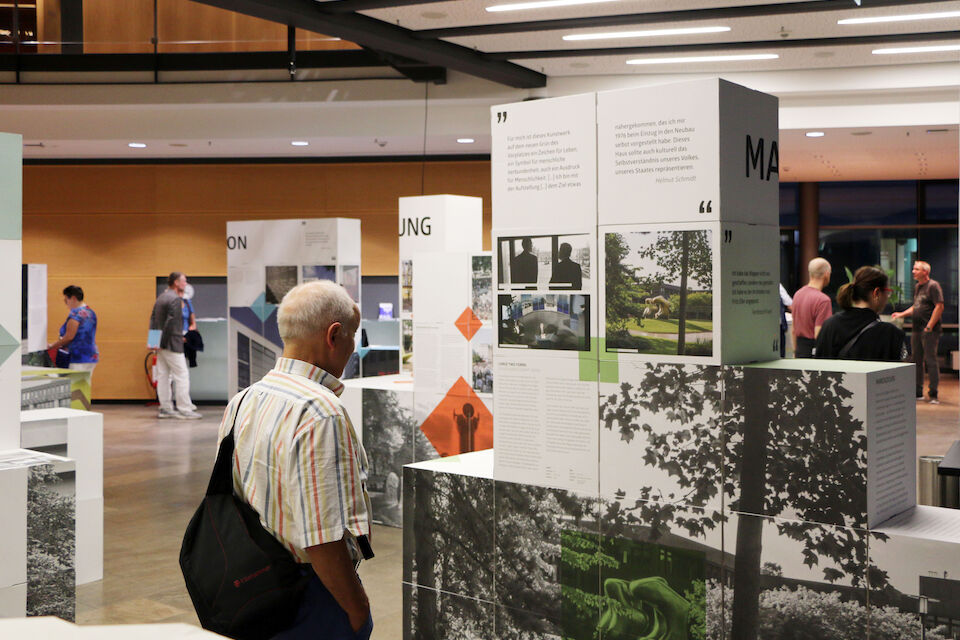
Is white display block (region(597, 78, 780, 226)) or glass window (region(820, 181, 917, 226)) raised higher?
glass window (region(820, 181, 917, 226))

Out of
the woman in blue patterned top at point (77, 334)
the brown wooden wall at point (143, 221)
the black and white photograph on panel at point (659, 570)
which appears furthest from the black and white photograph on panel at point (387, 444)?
the brown wooden wall at point (143, 221)

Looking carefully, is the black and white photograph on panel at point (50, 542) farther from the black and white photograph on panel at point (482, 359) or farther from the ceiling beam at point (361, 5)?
the ceiling beam at point (361, 5)

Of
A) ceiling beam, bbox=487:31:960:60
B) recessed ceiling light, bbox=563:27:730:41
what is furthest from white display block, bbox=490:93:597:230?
ceiling beam, bbox=487:31:960:60

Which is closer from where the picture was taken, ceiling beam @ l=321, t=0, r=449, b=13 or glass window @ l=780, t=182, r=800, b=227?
ceiling beam @ l=321, t=0, r=449, b=13

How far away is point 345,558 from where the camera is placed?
213cm

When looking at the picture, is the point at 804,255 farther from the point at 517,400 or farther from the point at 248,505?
the point at 248,505

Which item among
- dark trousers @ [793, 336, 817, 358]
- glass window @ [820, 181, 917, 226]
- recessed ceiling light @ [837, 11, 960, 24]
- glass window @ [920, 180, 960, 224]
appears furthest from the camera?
glass window @ [820, 181, 917, 226]

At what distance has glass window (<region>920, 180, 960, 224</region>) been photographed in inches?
578

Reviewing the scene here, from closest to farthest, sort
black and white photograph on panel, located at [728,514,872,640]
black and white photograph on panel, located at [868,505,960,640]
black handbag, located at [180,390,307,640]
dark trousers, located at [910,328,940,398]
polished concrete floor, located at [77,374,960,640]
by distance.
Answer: black handbag, located at [180,390,307,640]
black and white photograph on panel, located at [868,505,960,640]
black and white photograph on panel, located at [728,514,872,640]
polished concrete floor, located at [77,374,960,640]
dark trousers, located at [910,328,940,398]

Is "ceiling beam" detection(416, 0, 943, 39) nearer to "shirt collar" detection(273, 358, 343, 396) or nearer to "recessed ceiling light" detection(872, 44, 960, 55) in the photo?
"recessed ceiling light" detection(872, 44, 960, 55)

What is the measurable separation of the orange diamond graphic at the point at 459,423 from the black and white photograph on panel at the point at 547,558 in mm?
2781

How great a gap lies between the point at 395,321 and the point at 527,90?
170 inches

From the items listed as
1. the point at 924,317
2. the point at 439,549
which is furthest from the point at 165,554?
the point at 924,317

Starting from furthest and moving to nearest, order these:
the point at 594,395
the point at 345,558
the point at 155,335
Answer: the point at 155,335 < the point at 594,395 < the point at 345,558
